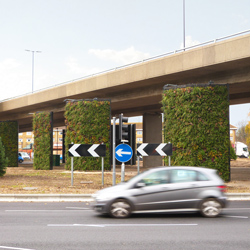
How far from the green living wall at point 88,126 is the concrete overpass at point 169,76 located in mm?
1785

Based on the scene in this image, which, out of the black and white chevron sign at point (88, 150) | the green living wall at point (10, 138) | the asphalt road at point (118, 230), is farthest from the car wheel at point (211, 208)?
the green living wall at point (10, 138)

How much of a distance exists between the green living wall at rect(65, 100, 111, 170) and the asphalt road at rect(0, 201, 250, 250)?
62.2 ft

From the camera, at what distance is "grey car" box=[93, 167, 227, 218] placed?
37.5 ft

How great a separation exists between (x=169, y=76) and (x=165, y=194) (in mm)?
17225

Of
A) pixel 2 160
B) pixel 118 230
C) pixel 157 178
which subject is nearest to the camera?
pixel 118 230

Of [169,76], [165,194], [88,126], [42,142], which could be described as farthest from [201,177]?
[42,142]

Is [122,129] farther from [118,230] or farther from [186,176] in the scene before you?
[118,230]

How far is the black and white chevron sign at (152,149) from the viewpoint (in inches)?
728

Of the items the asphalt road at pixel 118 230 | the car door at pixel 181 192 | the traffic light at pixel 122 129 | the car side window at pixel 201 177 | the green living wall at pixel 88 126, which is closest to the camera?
the asphalt road at pixel 118 230

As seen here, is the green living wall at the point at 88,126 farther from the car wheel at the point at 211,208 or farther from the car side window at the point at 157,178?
the car wheel at the point at 211,208

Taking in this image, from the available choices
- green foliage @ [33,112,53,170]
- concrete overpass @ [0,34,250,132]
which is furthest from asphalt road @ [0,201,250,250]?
green foliage @ [33,112,53,170]

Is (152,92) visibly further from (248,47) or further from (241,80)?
(248,47)

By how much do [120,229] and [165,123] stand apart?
14364 millimetres

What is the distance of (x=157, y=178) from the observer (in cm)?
1167
